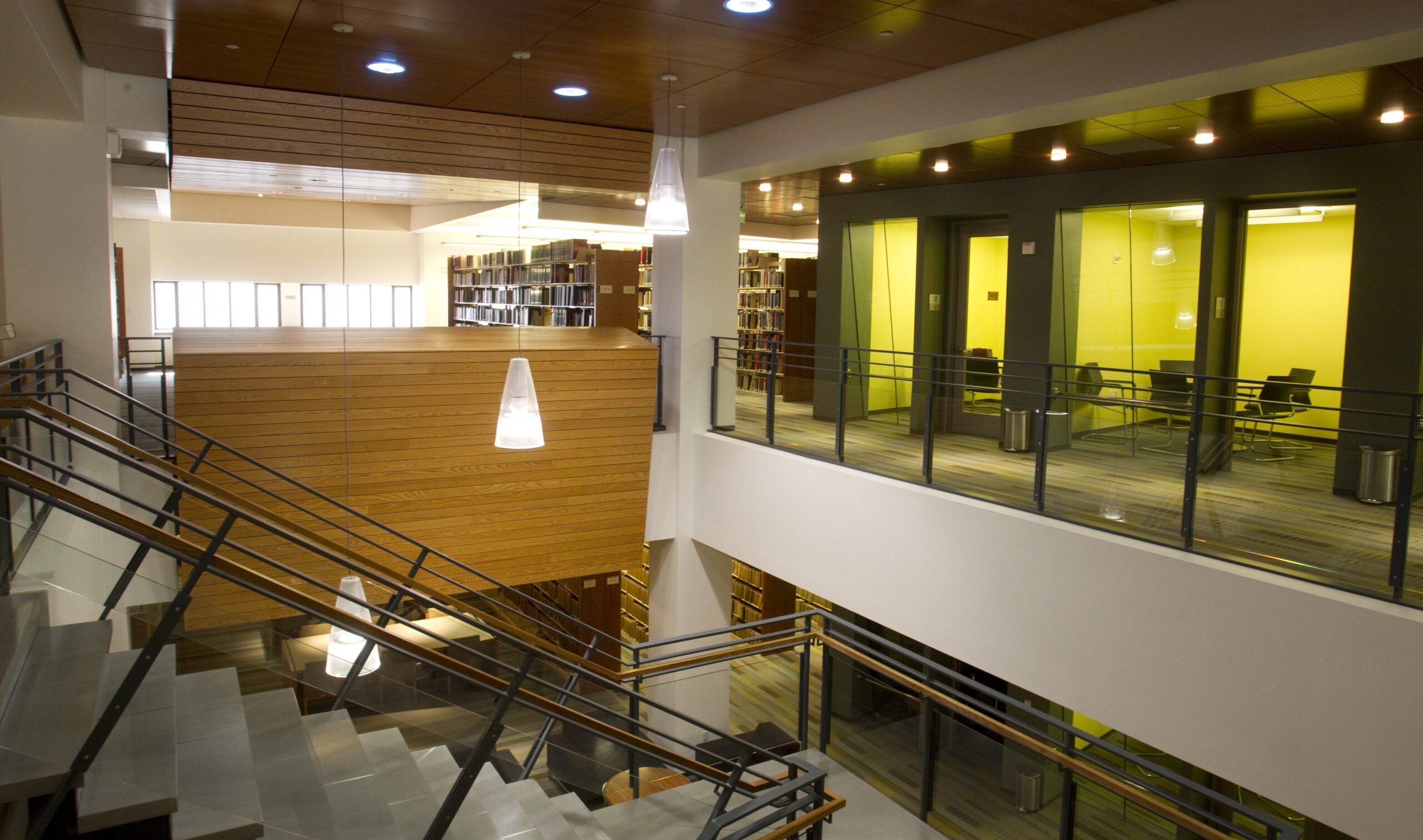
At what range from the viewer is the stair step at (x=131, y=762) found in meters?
2.46

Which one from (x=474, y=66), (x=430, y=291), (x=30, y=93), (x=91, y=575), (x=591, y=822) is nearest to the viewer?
(x=91, y=575)

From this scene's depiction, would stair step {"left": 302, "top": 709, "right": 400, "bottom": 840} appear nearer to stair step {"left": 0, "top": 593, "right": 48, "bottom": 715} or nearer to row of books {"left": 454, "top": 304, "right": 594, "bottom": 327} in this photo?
stair step {"left": 0, "top": 593, "right": 48, "bottom": 715}

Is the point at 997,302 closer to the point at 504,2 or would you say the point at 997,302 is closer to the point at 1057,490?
the point at 1057,490

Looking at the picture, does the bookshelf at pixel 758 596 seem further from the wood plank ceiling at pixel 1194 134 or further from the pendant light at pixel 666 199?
the pendant light at pixel 666 199

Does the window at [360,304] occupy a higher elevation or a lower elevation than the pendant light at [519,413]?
higher

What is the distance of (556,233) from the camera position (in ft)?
50.6

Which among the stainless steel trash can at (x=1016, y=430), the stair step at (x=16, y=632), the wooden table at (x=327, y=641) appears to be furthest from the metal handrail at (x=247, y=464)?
the stainless steel trash can at (x=1016, y=430)

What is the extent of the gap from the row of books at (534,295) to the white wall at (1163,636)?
17.2 feet

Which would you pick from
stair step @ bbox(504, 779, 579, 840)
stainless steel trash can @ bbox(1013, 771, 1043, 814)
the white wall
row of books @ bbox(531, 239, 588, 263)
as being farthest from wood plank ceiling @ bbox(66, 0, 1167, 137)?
row of books @ bbox(531, 239, 588, 263)

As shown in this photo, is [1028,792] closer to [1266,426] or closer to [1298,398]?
[1266,426]

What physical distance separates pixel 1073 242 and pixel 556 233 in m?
8.86

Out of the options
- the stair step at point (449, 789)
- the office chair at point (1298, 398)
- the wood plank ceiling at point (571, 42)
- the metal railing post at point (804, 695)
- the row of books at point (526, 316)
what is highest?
the wood plank ceiling at point (571, 42)

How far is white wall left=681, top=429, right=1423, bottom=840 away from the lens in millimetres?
4105

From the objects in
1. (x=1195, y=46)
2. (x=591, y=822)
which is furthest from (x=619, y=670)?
(x=1195, y=46)
